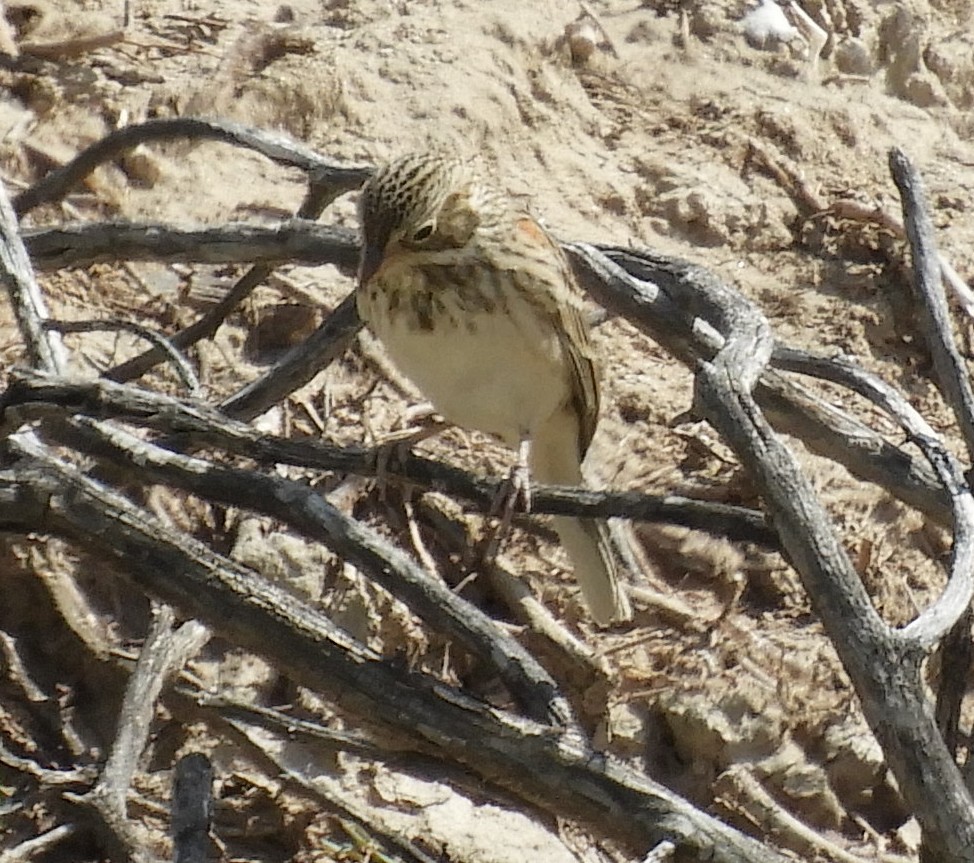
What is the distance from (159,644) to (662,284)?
3.89 feet

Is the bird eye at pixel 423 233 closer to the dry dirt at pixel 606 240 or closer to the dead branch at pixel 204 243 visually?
the dead branch at pixel 204 243

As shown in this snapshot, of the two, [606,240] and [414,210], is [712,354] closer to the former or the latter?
[414,210]

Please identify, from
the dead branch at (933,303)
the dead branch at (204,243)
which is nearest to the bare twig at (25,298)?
the dead branch at (204,243)

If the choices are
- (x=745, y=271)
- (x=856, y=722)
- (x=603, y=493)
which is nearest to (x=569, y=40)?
(x=745, y=271)

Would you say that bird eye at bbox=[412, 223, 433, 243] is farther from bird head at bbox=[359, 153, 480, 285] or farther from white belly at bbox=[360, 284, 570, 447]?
white belly at bbox=[360, 284, 570, 447]

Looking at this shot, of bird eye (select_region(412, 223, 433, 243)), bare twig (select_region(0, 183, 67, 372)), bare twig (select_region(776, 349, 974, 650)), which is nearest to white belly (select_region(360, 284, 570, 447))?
bird eye (select_region(412, 223, 433, 243))

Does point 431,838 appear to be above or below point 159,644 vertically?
below

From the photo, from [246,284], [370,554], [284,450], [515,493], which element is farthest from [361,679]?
[246,284]

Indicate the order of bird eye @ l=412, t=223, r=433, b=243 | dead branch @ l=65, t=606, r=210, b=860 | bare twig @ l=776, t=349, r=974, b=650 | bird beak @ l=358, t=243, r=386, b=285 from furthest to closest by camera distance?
bird eye @ l=412, t=223, r=433, b=243 < bird beak @ l=358, t=243, r=386, b=285 < dead branch @ l=65, t=606, r=210, b=860 < bare twig @ l=776, t=349, r=974, b=650

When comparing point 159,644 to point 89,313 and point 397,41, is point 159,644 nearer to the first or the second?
point 89,313

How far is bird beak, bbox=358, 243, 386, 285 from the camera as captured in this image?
3221mm

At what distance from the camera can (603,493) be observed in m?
2.46

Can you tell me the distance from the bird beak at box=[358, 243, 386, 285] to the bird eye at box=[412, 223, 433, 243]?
0.10 m

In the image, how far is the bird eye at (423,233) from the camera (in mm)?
3328
